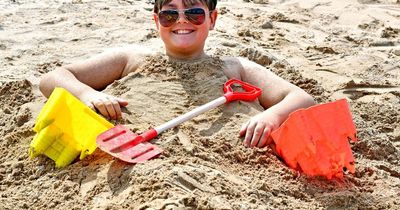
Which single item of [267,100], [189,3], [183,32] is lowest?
[267,100]

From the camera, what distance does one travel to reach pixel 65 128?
244 centimetres

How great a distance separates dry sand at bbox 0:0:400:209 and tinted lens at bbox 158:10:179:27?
7.6 inches

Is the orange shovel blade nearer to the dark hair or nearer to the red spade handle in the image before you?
the red spade handle

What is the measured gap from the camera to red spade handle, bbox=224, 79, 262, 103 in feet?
9.18

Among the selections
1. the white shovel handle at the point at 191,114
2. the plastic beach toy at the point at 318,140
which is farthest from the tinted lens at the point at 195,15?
the plastic beach toy at the point at 318,140

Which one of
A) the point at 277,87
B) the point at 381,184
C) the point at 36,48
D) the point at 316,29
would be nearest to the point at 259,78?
the point at 277,87

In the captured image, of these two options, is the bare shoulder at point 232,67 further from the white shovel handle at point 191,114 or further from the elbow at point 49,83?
the elbow at point 49,83

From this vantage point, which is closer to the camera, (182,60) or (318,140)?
(318,140)

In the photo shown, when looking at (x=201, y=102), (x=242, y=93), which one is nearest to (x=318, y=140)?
(x=242, y=93)

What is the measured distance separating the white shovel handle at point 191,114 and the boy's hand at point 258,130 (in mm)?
187

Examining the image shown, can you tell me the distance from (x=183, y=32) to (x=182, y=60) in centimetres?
16

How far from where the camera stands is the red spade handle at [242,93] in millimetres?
2797

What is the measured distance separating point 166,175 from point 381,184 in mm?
1024

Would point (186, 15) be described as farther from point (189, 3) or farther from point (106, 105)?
point (106, 105)
